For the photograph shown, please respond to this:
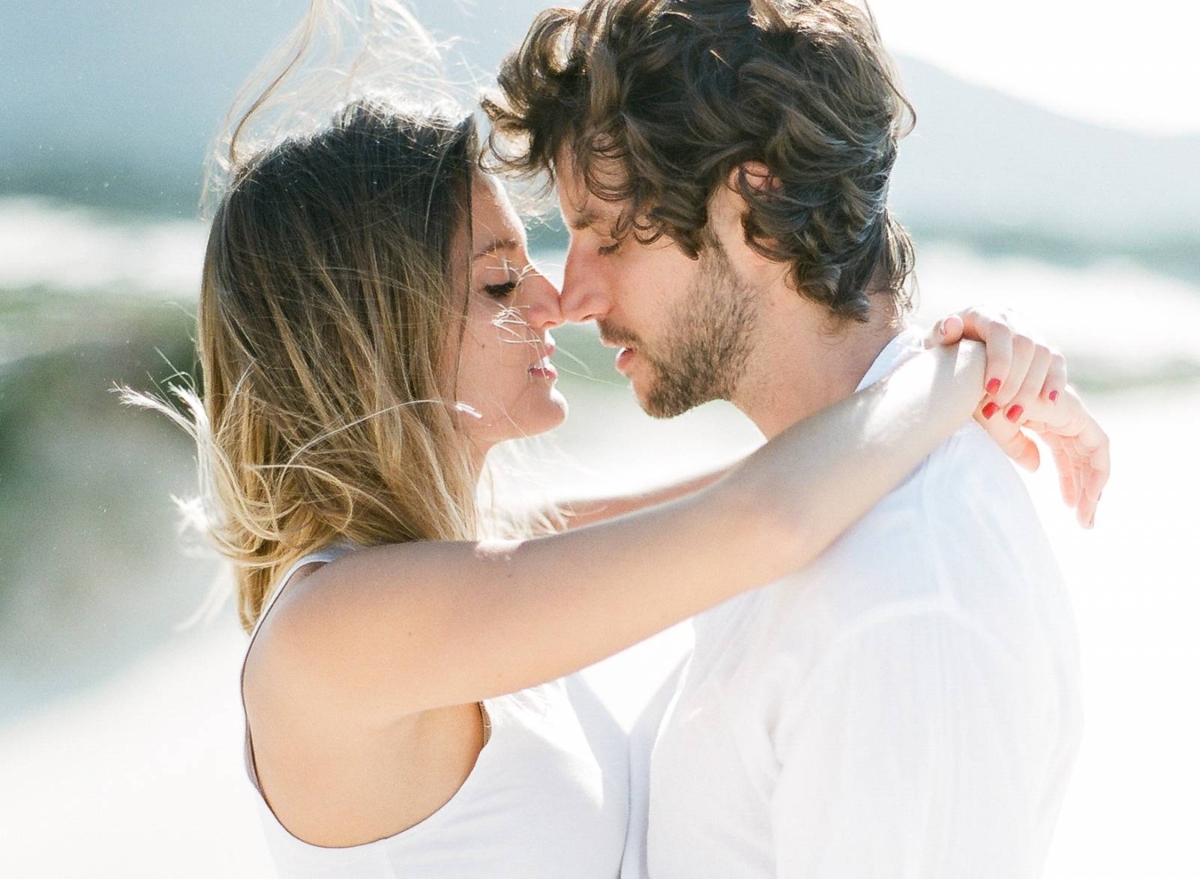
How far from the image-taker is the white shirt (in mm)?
1115

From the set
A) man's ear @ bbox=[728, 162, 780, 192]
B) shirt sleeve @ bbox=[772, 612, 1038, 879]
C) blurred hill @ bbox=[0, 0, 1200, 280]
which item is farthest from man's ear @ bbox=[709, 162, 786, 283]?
shirt sleeve @ bbox=[772, 612, 1038, 879]

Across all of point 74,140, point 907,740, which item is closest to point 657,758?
point 907,740

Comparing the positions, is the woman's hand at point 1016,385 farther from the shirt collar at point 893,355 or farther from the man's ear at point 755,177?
the man's ear at point 755,177

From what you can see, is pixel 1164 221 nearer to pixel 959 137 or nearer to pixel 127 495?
pixel 959 137

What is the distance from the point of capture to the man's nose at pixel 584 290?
1.67 metres

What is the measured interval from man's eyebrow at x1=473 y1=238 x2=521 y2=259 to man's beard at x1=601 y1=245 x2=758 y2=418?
0.27 meters

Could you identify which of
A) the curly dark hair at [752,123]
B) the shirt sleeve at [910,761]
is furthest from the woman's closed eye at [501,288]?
the shirt sleeve at [910,761]

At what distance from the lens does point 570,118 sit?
1649 mm

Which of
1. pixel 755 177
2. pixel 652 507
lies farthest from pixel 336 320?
pixel 755 177

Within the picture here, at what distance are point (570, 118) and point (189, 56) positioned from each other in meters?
3.30

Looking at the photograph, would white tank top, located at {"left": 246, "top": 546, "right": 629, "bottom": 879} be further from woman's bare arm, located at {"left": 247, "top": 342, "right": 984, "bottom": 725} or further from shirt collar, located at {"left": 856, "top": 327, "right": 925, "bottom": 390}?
shirt collar, located at {"left": 856, "top": 327, "right": 925, "bottom": 390}

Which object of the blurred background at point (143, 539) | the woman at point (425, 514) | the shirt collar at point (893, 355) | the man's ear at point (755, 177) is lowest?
the blurred background at point (143, 539)

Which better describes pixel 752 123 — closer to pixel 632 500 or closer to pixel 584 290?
pixel 584 290

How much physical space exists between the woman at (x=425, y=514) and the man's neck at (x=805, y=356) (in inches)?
6.5
